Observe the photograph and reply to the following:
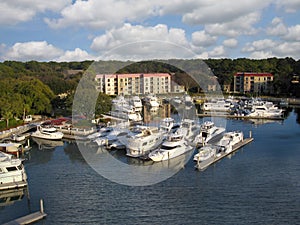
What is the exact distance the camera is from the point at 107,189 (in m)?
9.53

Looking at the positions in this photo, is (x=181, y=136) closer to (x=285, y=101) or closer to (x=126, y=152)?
(x=126, y=152)

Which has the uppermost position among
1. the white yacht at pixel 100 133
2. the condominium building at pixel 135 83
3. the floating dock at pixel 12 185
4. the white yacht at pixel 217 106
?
the condominium building at pixel 135 83

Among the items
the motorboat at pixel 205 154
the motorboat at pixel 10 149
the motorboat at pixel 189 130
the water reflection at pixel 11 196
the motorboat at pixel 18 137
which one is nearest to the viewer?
the water reflection at pixel 11 196

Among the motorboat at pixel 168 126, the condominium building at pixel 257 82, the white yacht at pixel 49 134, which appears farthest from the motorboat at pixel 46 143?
the condominium building at pixel 257 82

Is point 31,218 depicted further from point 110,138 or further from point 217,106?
point 217,106

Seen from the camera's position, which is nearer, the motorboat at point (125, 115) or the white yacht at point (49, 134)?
the white yacht at point (49, 134)

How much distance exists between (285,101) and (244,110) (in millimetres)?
6783

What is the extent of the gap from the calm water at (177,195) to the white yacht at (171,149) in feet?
2.54

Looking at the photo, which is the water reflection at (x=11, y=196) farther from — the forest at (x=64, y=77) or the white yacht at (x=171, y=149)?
the forest at (x=64, y=77)

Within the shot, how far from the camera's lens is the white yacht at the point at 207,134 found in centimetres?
1466

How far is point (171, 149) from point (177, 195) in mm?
3586

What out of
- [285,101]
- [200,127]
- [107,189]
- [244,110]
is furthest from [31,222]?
[285,101]

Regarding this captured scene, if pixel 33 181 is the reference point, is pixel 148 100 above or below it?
above

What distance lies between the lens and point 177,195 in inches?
355
